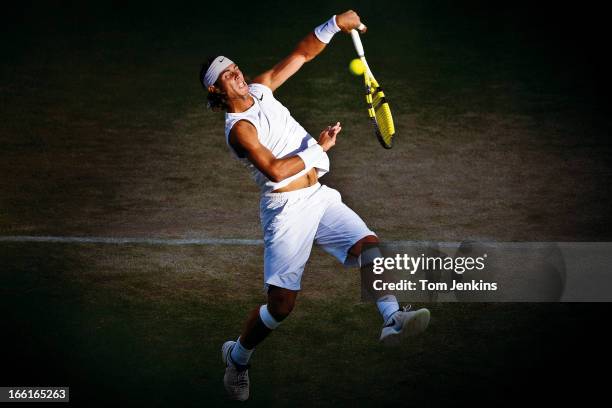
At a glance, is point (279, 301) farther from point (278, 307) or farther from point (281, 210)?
point (281, 210)

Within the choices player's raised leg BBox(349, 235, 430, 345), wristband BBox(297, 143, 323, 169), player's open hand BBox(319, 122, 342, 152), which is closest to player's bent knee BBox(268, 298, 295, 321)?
player's raised leg BBox(349, 235, 430, 345)

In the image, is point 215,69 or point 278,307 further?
point 215,69

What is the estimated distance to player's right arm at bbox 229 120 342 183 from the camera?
7.33m

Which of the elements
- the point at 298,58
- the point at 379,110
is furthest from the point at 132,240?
the point at 379,110

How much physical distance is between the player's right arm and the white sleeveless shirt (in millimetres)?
92

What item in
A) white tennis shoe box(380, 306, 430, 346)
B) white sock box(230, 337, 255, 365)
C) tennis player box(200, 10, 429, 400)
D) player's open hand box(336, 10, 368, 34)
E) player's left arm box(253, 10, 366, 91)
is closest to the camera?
white tennis shoe box(380, 306, 430, 346)

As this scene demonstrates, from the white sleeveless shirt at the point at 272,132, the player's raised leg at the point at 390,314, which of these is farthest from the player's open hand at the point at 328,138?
the player's raised leg at the point at 390,314

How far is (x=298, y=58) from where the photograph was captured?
8383 millimetres

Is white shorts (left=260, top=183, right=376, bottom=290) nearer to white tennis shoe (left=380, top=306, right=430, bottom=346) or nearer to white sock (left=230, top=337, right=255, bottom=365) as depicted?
white sock (left=230, top=337, right=255, bottom=365)

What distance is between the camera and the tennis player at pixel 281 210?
743cm

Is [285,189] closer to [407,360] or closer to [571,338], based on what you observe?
[407,360]

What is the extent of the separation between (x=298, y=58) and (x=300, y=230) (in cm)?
151

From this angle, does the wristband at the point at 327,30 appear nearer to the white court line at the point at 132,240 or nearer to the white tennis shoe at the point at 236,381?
the white court line at the point at 132,240

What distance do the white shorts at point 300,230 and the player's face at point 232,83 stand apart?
763mm
